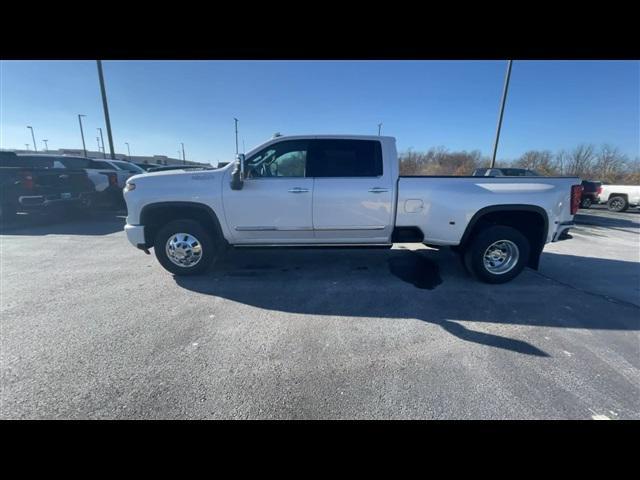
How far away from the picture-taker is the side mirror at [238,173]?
141 inches

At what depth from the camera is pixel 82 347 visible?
2.46m

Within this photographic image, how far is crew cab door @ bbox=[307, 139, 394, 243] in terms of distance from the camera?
374 cm

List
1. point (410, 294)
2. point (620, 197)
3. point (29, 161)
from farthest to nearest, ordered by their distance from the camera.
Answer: point (620, 197) → point (29, 161) → point (410, 294)

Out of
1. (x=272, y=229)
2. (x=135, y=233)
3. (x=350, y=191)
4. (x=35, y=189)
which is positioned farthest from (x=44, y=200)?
(x=350, y=191)

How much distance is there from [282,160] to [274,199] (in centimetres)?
65

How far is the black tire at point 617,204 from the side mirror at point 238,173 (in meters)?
19.4

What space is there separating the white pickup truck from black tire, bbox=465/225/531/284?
0.5 inches

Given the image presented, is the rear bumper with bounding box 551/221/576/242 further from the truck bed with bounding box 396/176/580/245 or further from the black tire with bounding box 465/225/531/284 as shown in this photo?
the black tire with bounding box 465/225/531/284

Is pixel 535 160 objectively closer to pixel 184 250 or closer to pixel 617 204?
pixel 617 204

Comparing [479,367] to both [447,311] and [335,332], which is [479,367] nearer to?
[447,311]

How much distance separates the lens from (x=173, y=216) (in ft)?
12.9

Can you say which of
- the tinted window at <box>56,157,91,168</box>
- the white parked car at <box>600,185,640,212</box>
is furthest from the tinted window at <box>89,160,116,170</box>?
the white parked car at <box>600,185,640,212</box>
